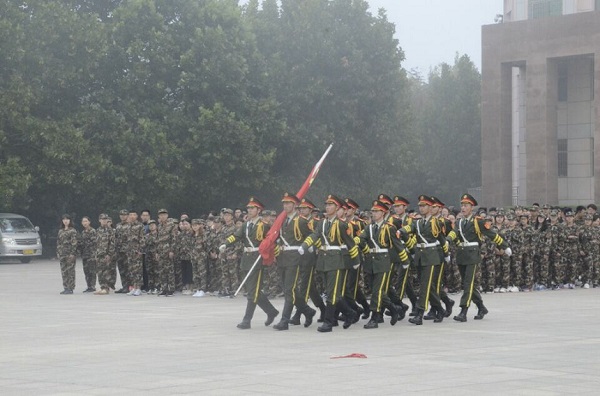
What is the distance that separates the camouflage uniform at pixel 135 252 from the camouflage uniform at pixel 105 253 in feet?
1.21

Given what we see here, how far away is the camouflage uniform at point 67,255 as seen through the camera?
2512 cm

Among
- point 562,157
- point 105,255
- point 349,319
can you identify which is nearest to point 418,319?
point 349,319

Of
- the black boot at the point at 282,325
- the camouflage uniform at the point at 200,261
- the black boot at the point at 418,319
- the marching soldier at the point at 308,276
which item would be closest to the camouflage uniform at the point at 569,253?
the camouflage uniform at the point at 200,261

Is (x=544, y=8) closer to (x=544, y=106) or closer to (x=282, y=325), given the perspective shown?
(x=544, y=106)

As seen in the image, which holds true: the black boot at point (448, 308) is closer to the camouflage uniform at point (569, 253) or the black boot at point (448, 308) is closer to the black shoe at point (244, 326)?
the black shoe at point (244, 326)

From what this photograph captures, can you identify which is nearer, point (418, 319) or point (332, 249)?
point (332, 249)

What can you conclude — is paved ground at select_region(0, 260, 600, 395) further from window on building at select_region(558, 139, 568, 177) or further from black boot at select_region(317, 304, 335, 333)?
window on building at select_region(558, 139, 568, 177)

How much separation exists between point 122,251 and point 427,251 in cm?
968

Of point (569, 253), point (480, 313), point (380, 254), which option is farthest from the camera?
point (569, 253)

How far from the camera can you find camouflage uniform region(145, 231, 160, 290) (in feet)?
82.5

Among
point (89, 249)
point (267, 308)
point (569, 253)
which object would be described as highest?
point (89, 249)

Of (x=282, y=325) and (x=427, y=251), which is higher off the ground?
(x=427, y=251)

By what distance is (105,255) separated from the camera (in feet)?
81.9

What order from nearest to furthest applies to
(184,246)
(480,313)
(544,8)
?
(480,313), (184,246), (544,8)
